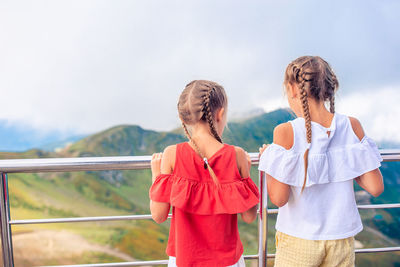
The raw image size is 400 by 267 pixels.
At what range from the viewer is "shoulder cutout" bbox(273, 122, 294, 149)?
0.86 meters

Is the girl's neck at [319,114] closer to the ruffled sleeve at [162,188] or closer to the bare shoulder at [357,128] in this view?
the bare shoulder at [357,128]

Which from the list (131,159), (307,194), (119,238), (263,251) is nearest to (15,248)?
(131,159)

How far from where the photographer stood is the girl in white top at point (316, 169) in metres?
0.86

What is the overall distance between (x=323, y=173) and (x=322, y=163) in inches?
1.1

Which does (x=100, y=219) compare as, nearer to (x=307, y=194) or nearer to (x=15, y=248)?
(x=15, y=248)

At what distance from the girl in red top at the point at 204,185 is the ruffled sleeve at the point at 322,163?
0.25 ft

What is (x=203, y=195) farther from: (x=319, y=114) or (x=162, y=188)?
(x=319, y=114)

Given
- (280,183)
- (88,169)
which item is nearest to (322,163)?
(280,183)

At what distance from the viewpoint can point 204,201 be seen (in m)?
0.82

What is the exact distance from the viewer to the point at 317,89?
2.86 ft

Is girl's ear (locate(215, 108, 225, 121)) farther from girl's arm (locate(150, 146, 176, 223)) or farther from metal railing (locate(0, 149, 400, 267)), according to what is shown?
metal railing (locate(0, 149, 400, 267))

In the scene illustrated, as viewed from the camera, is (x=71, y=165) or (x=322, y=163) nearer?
(x=322, y=163)

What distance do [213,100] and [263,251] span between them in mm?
707

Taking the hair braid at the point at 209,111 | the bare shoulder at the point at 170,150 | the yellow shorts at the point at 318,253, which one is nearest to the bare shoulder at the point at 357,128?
the yellow shorts at the point at 318,253
